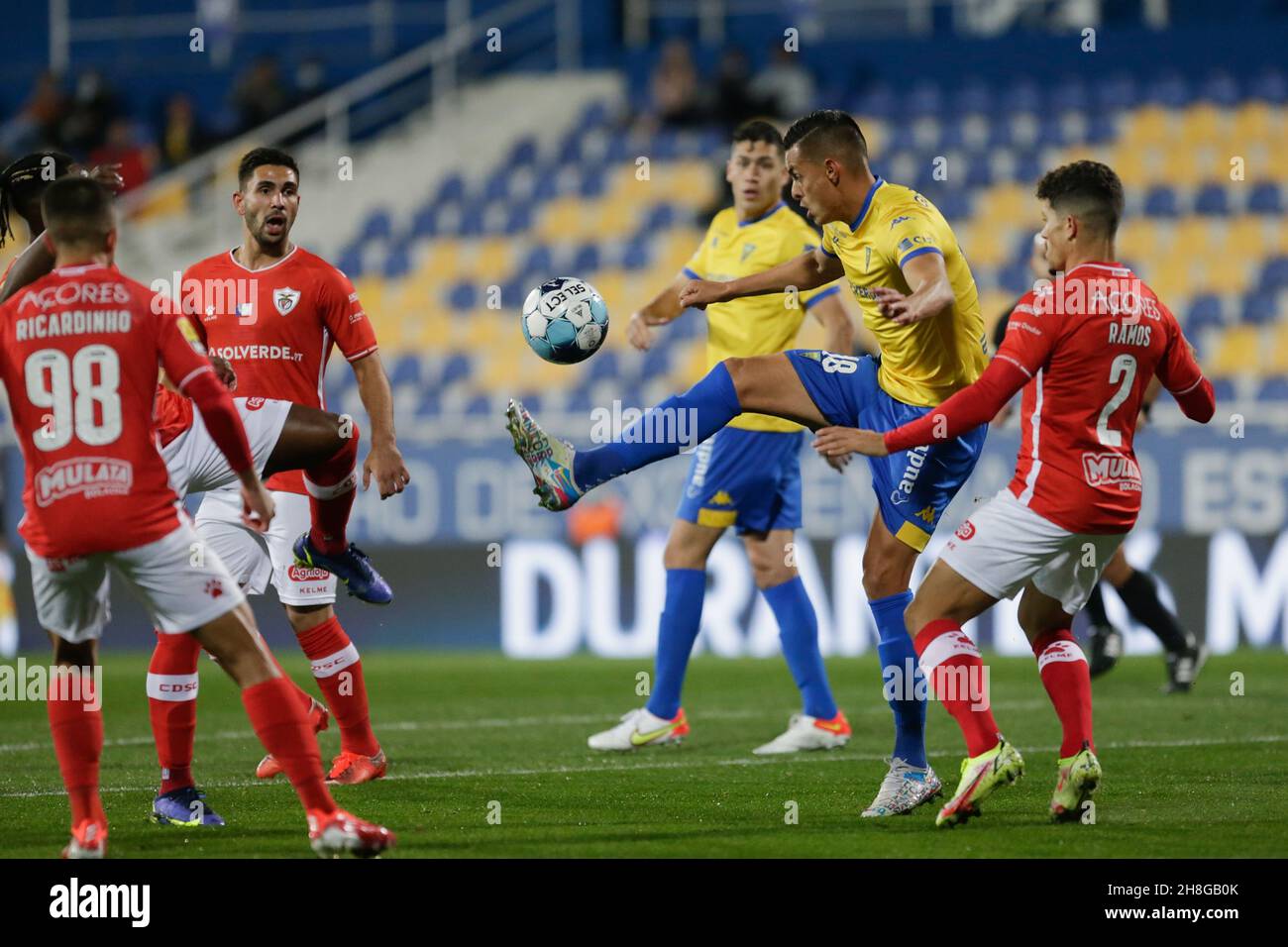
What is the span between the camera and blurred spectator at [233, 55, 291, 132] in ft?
67.2

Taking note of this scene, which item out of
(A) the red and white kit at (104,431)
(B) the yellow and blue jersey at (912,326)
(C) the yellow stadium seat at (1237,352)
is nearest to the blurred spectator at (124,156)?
(C) the yellow stadium seat at (1237,352)

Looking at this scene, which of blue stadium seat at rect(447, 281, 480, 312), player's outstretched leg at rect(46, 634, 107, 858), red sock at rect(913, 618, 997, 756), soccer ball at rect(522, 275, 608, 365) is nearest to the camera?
player's outstretched leg at rect(46, 634, 107, 858)

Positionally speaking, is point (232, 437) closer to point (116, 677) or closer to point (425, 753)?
point (425, 753)

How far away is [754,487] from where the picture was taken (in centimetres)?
844

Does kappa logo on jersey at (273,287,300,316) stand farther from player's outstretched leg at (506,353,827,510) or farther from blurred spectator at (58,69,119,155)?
blurred spectator at (58,69,119,155)

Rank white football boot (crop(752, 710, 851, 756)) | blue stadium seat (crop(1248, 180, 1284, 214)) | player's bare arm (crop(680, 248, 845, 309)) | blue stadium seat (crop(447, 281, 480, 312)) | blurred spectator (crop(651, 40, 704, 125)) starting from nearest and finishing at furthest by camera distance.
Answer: player's bare arm (crop(680, 248, 845, 309)) → white football boot (crop(752, 710, 851, 756)) → blue stadium seat (crop(1248, 180, 1284, 214)) → blue stadium seat (crop(447, 281, 480, 312)) → blurred spectator (crop(651, 40, 704, 125))

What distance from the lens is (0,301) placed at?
6.14 m

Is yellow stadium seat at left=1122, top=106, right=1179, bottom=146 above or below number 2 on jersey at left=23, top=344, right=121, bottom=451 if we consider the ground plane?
above

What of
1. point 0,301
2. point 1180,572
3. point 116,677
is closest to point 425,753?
point 0,301

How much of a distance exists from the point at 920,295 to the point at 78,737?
9.69 ft

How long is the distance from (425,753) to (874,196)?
3.40 meters

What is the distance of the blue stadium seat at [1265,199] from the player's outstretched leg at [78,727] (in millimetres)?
14341

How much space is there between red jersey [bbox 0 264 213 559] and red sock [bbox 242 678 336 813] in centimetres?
55

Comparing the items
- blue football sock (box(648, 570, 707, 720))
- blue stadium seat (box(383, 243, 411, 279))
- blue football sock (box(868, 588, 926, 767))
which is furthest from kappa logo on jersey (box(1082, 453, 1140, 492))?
blue stadium seat (box(383, 243, 411, 279))
